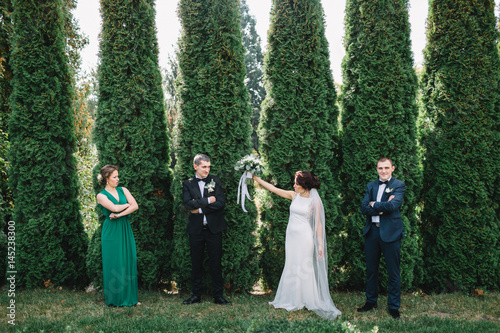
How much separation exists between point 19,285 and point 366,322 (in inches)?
236

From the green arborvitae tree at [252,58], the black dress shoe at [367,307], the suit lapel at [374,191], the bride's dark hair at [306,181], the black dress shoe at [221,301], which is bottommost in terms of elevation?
the black dress shoe at [221,301]

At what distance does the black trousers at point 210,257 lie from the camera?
5.37 m

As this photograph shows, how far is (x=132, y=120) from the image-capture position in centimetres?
592

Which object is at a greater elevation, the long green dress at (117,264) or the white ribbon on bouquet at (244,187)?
the white ribbon on bouquet at (244,187)

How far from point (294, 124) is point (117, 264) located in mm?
3855

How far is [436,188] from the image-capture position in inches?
245

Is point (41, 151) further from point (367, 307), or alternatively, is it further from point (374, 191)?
point (367, 307)

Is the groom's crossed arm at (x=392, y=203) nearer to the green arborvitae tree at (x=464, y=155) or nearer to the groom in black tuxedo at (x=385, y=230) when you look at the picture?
the groom in black tuxedo at (x=385, y=230)

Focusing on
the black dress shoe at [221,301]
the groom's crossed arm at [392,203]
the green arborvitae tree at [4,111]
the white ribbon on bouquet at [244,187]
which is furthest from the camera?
the green arborvitae tree at [4,111]

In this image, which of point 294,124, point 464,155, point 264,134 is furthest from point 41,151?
point 464,155

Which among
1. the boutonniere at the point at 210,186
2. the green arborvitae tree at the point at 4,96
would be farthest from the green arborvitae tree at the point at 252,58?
the boutonniere at the point at 210,186

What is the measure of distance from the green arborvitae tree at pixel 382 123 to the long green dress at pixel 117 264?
3920 mm

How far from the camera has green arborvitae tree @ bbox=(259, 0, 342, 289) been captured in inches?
239

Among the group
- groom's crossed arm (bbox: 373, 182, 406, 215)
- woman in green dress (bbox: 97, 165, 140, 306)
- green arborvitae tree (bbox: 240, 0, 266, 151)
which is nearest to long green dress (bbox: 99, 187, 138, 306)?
woman in green dress (bbox: 97, 165, 140, 306)
